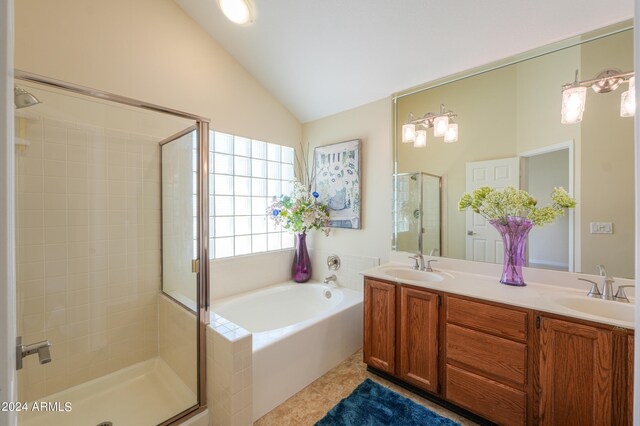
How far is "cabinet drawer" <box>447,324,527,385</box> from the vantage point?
4.83 ft

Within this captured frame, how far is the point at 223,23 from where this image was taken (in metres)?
2.29

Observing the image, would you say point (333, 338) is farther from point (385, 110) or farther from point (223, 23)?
point (223, 23)

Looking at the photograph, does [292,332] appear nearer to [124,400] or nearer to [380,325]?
[380,325]

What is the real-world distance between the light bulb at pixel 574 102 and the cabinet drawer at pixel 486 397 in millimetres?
1671

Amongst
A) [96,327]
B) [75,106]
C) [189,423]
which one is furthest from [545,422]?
[75,106]

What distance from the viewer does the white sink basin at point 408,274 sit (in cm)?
212

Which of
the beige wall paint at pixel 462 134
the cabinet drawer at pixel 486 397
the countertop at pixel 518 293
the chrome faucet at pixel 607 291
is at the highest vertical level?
the beige wall paint at pixel 462 134

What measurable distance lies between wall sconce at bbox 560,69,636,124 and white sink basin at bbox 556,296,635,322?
1.07m

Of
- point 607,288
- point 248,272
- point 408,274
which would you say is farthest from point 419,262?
point 248,272

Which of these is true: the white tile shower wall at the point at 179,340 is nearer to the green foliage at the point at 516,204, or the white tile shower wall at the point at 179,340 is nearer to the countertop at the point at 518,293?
the countertop at the point at 518,293

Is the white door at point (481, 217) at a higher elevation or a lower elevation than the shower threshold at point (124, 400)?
higher

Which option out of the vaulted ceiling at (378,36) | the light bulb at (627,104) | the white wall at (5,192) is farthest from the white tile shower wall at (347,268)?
the white wall at (5,192)

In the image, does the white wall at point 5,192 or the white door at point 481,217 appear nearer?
the white wall at point 5,192

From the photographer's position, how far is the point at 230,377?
58.6 inches
